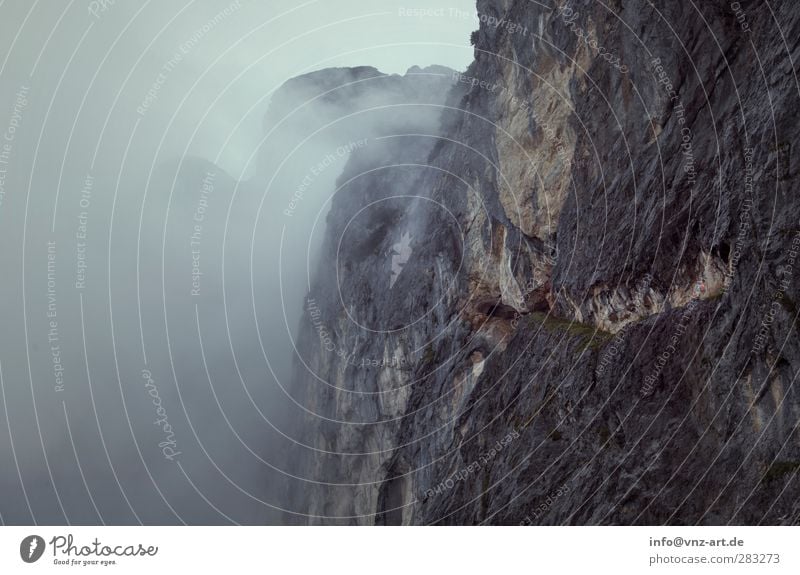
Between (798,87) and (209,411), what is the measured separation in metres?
79.2

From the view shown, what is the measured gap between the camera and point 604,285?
21.9 meters

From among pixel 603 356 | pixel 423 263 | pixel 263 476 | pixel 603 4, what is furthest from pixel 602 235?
pixel 263 476

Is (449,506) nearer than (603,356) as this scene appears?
No

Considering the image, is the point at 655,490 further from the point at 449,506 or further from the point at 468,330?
the point at 468,330

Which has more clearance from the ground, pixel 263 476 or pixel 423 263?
pixel 423 263

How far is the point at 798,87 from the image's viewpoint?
13.0 metres

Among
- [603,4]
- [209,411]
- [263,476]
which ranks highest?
[603,4]

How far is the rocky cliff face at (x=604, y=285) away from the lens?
13.5 metres

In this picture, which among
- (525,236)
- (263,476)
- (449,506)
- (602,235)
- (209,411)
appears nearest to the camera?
(602,235)

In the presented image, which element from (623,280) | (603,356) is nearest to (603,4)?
(623,280)

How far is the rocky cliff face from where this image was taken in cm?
1352

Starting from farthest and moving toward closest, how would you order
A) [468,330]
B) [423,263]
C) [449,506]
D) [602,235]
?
[423,263] < [468,330] < [449,506] < [602,235]

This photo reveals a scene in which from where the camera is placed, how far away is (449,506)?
83.7 ft
